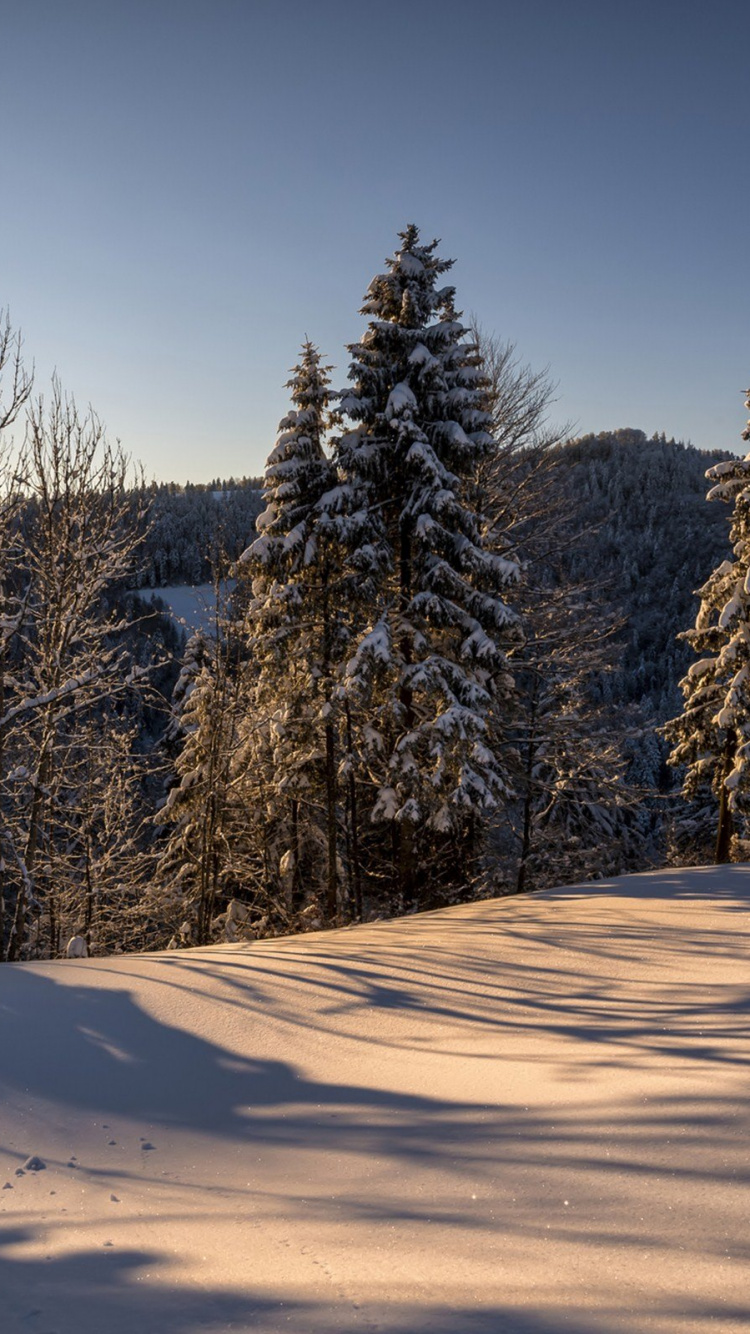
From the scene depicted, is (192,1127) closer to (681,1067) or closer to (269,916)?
(681,1067)

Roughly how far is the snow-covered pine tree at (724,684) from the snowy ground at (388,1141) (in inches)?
443

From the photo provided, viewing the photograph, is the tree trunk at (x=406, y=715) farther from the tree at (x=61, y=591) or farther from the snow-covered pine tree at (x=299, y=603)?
the tree at (x=61, y=591)

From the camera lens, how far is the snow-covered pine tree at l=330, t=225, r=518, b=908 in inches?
529

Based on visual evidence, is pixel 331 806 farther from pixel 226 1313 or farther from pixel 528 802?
pixel 226 1313

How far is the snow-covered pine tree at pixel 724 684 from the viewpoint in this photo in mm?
17016

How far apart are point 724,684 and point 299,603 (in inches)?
409

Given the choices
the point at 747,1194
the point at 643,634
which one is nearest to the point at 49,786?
the point at 747,1194

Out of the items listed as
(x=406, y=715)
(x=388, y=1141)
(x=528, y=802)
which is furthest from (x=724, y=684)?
(x=388, y=1141)

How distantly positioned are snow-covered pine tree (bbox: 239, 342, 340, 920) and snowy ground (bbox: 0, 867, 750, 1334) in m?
8.06

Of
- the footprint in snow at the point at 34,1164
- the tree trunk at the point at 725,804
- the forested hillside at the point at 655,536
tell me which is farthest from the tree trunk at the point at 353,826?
the forested hillside at the point at 655,536

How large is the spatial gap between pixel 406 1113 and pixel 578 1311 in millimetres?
1851

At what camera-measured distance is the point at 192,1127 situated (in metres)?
4.28

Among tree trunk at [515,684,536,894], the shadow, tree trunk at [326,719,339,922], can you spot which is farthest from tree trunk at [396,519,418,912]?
the shadow

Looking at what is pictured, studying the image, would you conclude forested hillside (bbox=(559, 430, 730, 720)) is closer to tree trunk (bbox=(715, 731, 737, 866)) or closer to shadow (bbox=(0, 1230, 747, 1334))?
tree trunk (bbox=(715, 731, 737, 866))
